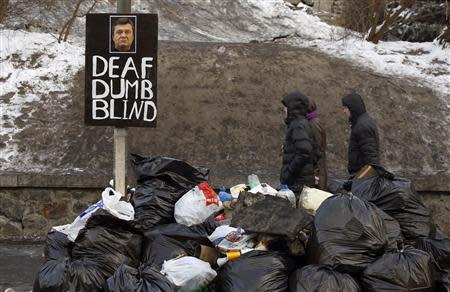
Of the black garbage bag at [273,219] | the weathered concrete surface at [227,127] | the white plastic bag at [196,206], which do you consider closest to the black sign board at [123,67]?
the white plastic bag at [196,206]

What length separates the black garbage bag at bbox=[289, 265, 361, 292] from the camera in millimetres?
4156

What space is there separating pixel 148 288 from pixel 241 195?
49.5 inches

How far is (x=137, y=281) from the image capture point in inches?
165

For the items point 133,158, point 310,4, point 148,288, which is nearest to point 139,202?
point 133,158

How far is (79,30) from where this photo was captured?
12.4 metres

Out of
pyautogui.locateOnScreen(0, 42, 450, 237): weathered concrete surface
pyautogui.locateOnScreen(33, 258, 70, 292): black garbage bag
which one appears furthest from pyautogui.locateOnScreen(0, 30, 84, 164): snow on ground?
pyautogui.locateOnScreen(33, 258, 70, 292): black garbage bag

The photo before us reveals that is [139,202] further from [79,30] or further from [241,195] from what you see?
[79,30]

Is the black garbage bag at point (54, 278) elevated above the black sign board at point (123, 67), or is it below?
below

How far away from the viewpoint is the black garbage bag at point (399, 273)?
425cm

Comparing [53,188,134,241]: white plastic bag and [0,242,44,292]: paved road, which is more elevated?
[53,188,134,241]: white plastic bag

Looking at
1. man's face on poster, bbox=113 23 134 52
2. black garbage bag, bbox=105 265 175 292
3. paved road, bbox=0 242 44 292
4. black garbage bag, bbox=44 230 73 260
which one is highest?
man's face on poster, bbox=113 23 134 52

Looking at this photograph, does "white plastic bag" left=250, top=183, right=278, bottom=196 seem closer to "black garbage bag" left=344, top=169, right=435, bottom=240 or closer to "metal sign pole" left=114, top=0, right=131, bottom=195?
"black garbage bag" left=344, top=169, right=435, bottom=240

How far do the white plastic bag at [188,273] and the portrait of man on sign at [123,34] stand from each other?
5.99 feet

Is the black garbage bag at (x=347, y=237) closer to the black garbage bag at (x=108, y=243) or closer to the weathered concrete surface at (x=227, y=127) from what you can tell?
the black garbage bag at (x=108, y=243)
